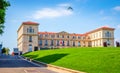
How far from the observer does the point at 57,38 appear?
125 meters

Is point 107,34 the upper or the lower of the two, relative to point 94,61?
upper

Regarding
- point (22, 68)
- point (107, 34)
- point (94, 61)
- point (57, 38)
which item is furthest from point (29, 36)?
point (94, 61)

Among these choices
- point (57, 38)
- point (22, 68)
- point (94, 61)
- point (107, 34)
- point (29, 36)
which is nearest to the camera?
point (94, 61)

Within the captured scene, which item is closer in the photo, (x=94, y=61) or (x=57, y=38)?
(x=94, y=61)

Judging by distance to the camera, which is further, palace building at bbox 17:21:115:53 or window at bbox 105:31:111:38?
window at bbox 105:31:111:38

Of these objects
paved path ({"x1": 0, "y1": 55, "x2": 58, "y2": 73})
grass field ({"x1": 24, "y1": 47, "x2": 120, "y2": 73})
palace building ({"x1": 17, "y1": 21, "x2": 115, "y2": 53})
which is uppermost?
palace building ({"x1": 17, "y1": 21, "x2": 115, "y2": 53})

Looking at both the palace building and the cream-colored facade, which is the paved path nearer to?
the palace building

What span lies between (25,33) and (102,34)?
1361 inches

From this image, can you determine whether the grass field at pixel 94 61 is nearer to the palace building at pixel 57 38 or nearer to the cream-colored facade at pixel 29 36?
the palace building at pixel 57 38

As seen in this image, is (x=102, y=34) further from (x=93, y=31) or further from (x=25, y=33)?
(x=25, y=33)

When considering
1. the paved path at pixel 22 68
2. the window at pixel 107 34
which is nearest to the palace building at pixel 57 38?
the window at pixel 107 34

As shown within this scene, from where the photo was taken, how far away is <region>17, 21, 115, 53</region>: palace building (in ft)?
356

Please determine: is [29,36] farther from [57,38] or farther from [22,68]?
[22,68]

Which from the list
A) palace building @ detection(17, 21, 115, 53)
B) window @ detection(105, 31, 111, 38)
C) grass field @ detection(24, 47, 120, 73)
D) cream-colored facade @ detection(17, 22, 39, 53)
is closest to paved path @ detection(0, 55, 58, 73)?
grass field @ detection(24, 47, 120, 73)
